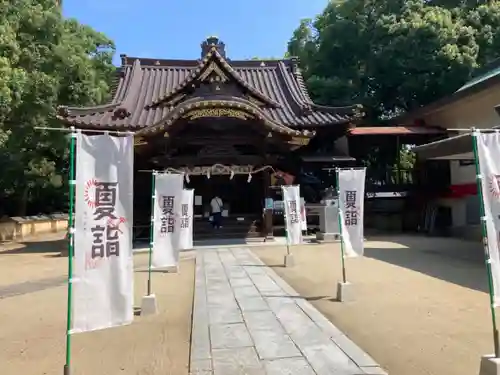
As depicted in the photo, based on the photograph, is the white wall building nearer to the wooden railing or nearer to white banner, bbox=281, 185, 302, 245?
the wooden railing

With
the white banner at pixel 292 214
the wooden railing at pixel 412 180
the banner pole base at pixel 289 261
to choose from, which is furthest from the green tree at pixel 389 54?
the banner pole base at pixel 289 261

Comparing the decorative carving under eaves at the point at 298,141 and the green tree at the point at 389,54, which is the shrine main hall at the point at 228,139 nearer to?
the decorative carving under eaves at the point at 298,141

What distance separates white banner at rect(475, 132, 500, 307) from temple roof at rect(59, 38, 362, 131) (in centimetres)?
1155

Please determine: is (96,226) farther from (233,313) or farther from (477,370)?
(477,370)

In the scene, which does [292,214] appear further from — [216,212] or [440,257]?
[216,212]

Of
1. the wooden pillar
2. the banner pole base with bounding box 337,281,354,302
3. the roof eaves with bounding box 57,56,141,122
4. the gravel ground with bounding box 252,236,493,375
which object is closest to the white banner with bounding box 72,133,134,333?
the gravel ground with bounding box 252,236,493,375

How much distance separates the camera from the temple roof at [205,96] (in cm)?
1697

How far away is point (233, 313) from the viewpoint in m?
6.54

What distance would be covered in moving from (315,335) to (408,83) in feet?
62.1

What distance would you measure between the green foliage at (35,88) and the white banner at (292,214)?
8.49 metres

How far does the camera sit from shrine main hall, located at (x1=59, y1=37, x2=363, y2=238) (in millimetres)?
15836

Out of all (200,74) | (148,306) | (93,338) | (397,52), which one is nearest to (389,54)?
(397,52)

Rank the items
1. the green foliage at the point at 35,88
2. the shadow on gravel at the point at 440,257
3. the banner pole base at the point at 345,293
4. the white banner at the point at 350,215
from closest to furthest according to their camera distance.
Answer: the banner pole base at the point at 345,293, the white banner at the point at 350,215, the shadow on gravel at the point at 440,257, the green foliage at the point at 35,88

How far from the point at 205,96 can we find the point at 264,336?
41.2ft
